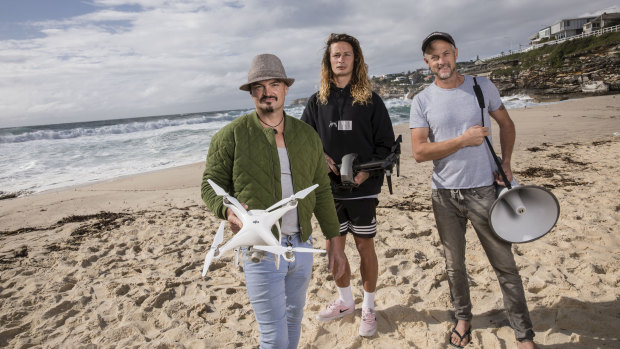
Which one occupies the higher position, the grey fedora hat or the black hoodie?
the grey fedora hat

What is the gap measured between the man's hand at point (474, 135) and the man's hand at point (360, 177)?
2.52 feet

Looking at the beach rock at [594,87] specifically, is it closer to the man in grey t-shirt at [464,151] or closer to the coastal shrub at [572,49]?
the coastal shrub at [572,49]

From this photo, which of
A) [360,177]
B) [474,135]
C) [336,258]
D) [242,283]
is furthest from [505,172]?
[242,283]

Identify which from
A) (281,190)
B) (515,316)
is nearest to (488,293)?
(515,316)

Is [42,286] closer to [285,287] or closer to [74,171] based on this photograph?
[285,287]

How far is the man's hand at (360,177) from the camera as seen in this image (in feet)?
9.23

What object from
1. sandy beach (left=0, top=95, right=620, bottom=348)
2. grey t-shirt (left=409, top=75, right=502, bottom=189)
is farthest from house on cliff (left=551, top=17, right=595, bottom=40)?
grey t-shirt (left=409, top=75, right=502, bottom=189)

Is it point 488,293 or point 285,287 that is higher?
point 285,287

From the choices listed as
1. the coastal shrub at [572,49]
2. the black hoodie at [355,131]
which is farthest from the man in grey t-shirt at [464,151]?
the coastal shrub at [572,49]

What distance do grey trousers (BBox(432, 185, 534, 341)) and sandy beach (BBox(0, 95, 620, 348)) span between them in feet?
1.33

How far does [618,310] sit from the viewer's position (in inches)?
119

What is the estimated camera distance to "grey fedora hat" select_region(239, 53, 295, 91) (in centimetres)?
191

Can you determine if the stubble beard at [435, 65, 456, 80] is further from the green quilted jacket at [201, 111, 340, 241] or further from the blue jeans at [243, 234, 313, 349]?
the blue jeans at [243, 234, 313, 349]

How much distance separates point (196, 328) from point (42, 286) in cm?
238
